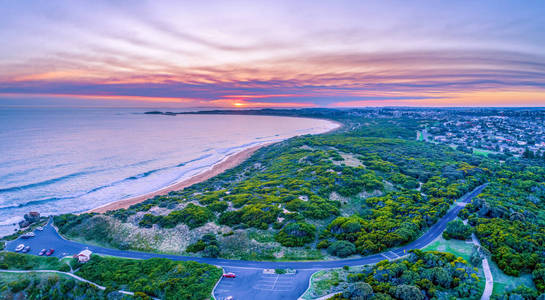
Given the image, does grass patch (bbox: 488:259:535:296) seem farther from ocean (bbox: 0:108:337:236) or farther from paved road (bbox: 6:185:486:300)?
ocean (bbox: 0:108:337:236)

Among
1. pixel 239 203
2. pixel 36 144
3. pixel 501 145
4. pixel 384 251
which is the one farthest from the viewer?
pixel 501 145

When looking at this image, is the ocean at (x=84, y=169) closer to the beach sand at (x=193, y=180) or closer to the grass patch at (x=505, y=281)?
the beach sand at (x=193, y=180)

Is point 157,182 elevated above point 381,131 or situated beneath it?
situated beneath

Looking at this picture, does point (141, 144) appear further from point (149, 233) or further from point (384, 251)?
point (384, 251)

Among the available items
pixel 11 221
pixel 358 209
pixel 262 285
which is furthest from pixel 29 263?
pixel 358 209

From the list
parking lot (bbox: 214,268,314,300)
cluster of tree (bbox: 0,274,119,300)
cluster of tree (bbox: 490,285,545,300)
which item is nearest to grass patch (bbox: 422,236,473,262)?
cluster of tree (bbox: 490,285,545,300)

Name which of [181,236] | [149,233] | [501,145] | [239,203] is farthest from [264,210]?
[501,145]
